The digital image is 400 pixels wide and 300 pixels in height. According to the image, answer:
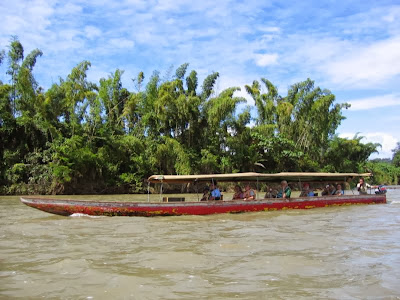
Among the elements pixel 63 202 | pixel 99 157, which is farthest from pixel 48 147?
pixel 63 202

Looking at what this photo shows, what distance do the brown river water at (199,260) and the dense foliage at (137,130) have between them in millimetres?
13294

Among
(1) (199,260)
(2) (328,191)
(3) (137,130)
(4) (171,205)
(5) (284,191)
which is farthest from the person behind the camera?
(3) (137,130)

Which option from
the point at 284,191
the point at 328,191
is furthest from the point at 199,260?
the point at 328,191

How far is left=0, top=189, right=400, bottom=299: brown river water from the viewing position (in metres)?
4.42

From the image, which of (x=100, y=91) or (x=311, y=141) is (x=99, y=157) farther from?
(x=311, y=141)

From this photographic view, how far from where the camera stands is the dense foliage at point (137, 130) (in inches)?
892

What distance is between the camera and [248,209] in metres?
12.5

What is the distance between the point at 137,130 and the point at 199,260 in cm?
2262

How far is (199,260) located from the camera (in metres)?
5.86

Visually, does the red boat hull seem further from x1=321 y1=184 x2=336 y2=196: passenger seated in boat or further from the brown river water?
x1=321 y1=184 x2=336 y2=196: passenger seated in boat

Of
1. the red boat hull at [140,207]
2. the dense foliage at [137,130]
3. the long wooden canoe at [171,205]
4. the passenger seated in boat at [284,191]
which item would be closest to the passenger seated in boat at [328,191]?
the long wooden canoe at [171,205]

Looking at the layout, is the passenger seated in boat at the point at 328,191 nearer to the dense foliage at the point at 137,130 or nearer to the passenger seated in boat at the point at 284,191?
the passenger seated in boat at the point at 284,191

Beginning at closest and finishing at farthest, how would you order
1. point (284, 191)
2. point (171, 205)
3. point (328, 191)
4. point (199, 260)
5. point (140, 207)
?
1. point (199, 260)
2. point (140, 207)
3. point (171, 205)
4. point (284, 191)
5. point (328, 191)

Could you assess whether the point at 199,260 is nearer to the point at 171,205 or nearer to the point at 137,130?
the point at 171,205
